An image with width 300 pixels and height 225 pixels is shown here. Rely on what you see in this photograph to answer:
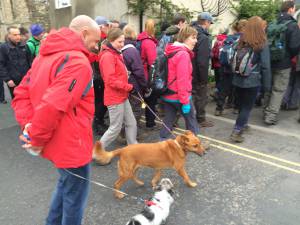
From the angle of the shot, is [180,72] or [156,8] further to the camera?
[156,8]

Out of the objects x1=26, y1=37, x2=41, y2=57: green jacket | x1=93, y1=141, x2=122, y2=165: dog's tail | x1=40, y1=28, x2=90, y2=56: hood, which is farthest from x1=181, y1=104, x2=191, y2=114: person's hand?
x1=26, y1=37, x2=41, y2=57: green jacket

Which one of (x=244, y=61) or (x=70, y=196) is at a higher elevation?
(x=244, y=61)

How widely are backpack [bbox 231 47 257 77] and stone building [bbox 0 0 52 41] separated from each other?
1808 cm

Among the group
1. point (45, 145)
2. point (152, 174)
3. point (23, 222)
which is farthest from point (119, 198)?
point (45, 145)

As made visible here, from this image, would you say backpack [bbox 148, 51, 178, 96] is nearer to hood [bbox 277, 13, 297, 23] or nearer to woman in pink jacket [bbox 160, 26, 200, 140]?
woman in pink jacket [bbox 160, 26, 200, 140]

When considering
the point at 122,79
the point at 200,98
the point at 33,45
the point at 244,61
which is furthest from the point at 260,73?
the point at 33,45

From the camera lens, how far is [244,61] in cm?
537

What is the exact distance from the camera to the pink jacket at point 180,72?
4719 mm

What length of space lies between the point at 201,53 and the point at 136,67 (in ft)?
4.38

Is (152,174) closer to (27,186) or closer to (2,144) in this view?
(27,186)

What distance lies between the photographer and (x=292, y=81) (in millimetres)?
7547

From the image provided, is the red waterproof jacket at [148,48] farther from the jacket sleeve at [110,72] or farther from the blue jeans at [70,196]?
the blue jeans at [70,196]

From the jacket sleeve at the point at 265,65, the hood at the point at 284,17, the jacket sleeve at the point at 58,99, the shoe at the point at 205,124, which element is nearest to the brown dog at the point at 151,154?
the jacket sleeve at the point at 58,99

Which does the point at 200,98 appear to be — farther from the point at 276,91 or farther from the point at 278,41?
the point at 278,41
